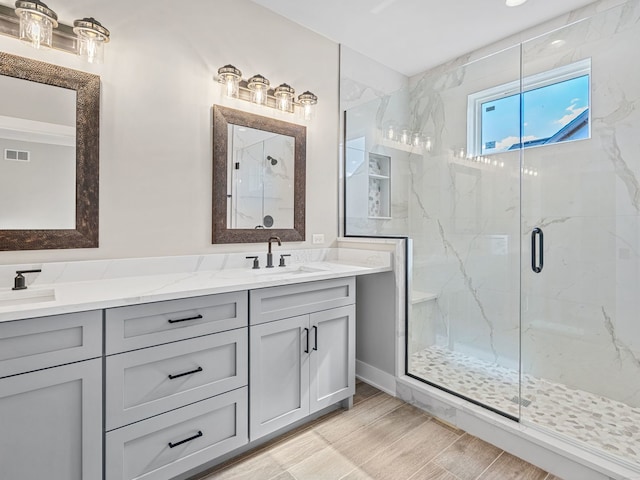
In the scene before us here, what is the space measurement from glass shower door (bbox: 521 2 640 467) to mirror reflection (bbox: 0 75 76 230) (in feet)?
8.51

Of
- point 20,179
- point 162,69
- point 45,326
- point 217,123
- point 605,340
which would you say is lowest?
point 605,340

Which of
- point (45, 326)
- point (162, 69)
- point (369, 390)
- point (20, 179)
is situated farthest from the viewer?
point (369, 390)

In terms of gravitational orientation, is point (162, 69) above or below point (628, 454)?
above

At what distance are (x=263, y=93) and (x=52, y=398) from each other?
1986 mm

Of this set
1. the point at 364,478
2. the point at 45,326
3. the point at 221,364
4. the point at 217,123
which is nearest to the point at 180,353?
the point at 221,364

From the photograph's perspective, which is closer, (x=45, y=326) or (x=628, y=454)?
(x=45, y=326)

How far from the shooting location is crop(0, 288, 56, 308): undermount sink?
4.72 ft

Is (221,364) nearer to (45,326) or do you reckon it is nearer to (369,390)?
(45,326)

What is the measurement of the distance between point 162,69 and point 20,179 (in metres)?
0.93

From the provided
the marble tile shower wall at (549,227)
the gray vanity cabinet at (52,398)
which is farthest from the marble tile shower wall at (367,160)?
the gray vanity cabinet at (52,398)

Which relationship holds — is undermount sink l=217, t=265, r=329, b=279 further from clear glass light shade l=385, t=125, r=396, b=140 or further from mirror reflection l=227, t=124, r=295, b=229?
clear glass light shade l=385, t=125, r=396, b=140

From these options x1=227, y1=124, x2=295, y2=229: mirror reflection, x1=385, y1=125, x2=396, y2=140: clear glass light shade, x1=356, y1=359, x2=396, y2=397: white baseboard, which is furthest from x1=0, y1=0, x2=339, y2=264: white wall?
x1=356, y1=359, x2=396, y2=397: white baseboard

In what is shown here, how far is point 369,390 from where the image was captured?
247 centimetres

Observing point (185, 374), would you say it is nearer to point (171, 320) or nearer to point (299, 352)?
point (171, 320)
